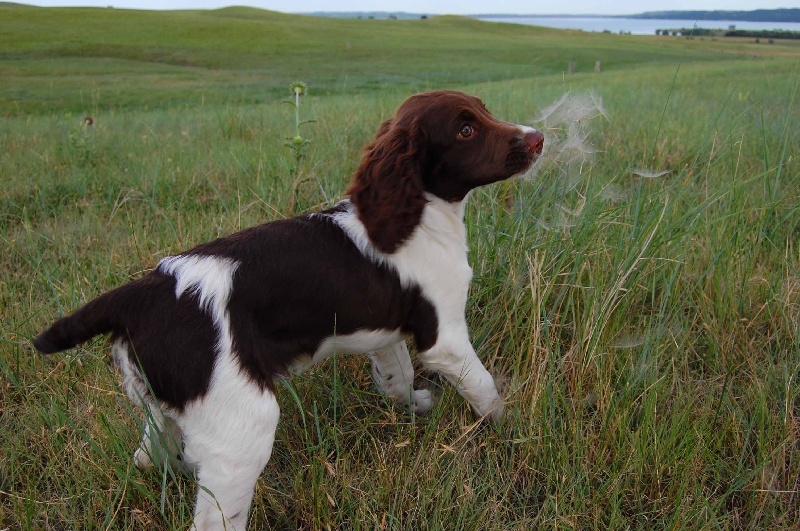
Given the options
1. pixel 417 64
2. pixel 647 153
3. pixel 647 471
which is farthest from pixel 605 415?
pixel 417 64

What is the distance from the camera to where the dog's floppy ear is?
87.3 inches

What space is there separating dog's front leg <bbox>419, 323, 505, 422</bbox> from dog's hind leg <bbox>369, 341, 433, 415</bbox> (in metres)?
0.33

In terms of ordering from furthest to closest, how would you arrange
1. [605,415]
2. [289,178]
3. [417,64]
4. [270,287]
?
[417,64]
[289,178]
[605,415]
[270,287]

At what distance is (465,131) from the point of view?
2.35m

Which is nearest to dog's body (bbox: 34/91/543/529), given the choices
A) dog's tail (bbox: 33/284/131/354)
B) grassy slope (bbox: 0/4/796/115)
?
dog's tail (bbox: 33/284/131/354)

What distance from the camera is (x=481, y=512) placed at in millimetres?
2129

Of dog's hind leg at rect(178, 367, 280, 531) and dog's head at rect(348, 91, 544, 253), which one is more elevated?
dog's head at rect(348, 91, 544, 253)

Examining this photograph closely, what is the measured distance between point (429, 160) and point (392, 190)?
0.81ft

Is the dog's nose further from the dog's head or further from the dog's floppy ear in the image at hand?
the dog's floppy ear

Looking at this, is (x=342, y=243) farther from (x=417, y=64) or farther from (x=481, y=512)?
(x=417, y=64)

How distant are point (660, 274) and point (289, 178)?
2.59 metres

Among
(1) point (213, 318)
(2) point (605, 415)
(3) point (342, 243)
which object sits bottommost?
(2) point (605, 415)

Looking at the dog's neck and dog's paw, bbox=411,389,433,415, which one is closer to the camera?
the dog's neck

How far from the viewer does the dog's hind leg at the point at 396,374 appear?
109 inches
